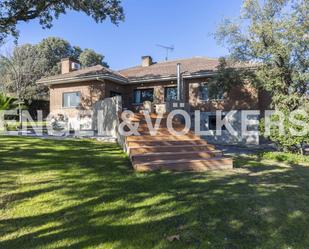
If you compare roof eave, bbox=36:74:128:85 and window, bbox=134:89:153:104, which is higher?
roof eave, bbox=36:74:128:85

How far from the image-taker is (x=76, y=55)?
56188 mm

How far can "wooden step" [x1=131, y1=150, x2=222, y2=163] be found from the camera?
891 centimetres

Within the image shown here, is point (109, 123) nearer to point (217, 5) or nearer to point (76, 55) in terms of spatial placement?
point (217, 5)

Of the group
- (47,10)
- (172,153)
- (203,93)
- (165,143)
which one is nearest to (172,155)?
(172,153)

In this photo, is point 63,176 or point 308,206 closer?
point 308,206

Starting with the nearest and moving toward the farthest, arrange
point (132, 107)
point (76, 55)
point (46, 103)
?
point (132, 107) → point (46, 103) → point (76, 55)

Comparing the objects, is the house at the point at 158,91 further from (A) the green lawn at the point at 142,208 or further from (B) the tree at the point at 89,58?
(B) the tree at the point at 89,58

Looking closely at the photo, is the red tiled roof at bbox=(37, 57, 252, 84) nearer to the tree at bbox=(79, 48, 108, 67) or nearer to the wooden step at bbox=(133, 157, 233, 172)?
the wooden step at bbox=(133, 157, 233, 172)

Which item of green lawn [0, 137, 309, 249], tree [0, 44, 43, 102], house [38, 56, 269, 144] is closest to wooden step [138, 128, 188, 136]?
green lawn [0, 137, 309, 249]

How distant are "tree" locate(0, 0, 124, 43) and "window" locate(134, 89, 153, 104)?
9.65 meters

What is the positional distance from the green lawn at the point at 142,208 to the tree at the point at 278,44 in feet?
24.9

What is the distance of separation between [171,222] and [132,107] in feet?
66.0

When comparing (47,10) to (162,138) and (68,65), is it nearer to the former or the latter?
(162,138)

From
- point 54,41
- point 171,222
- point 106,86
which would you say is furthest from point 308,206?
point 54,41
